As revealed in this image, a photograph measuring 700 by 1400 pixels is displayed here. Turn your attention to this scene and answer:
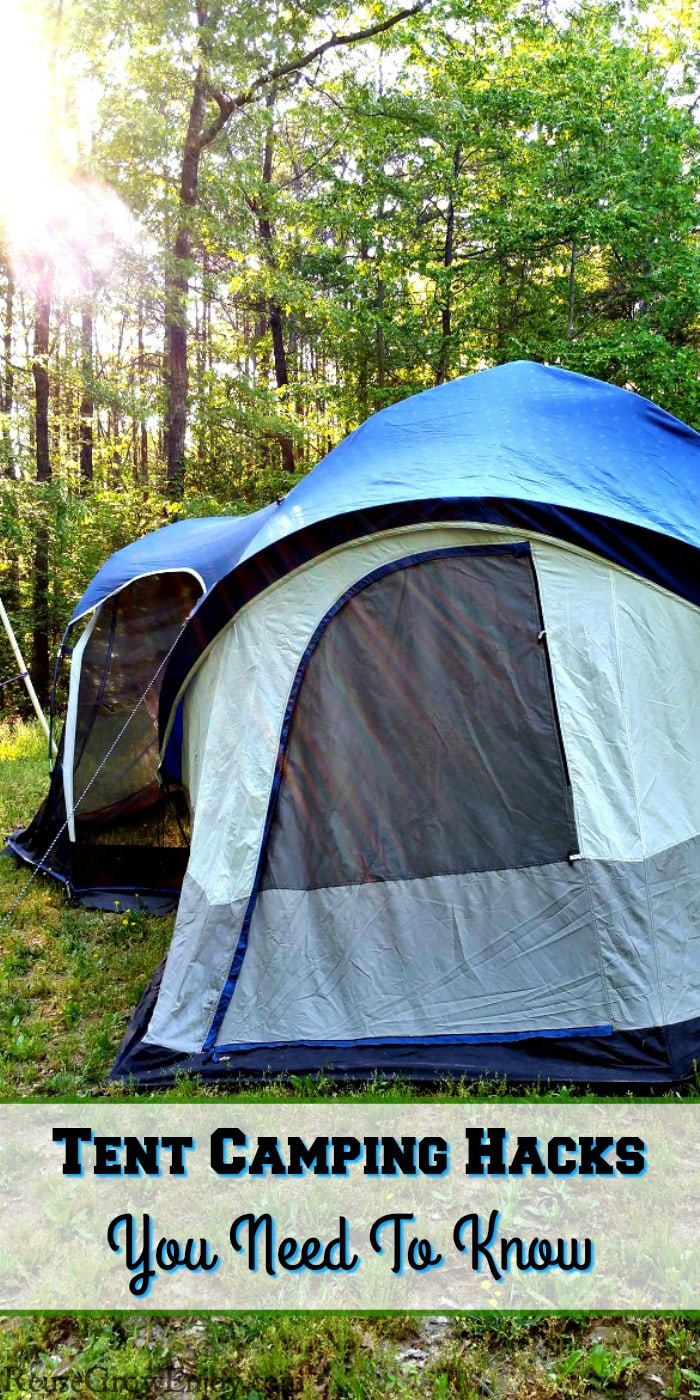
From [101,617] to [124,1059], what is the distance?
278 cm

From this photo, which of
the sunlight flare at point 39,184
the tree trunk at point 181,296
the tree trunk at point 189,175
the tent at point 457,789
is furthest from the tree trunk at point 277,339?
the tent at point 457,789

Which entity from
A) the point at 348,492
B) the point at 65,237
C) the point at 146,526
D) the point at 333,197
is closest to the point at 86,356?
the point at 65,237

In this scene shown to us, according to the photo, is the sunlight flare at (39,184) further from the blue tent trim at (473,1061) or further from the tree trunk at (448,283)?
the blue tent trim at (473,1061)

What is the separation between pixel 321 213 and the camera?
1204 centimetres

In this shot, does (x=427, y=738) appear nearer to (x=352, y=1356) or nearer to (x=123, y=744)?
(x=352, y=1356)

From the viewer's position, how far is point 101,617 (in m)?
4.89

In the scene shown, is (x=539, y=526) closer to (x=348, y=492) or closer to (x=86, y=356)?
(x=348, y=492)

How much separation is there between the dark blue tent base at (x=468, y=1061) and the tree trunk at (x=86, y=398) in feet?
34.7

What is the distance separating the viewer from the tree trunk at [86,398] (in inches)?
450

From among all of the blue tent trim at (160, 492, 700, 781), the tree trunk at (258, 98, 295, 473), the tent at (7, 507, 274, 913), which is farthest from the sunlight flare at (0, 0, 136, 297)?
the blue tent trim at (160, 492, 700, 781)

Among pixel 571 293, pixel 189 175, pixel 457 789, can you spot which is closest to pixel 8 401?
pixel 189 175

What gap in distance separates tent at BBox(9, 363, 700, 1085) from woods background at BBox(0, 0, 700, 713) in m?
8.06

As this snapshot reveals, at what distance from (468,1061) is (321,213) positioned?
12.4 metres

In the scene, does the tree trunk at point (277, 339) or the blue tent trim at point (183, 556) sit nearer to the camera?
the blue tent trim at point (183, 556)
